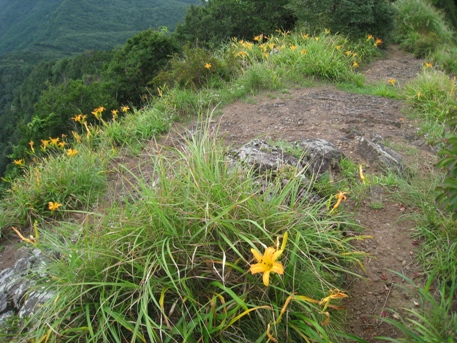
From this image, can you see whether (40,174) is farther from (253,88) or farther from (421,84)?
(421,84)

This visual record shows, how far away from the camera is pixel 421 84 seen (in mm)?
5156

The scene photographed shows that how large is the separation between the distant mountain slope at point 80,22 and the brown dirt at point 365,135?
7773 centimetres

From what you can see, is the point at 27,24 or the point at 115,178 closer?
the point at 115,178

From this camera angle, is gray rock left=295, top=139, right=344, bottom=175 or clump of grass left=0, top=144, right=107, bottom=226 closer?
gray rock left=295, top=139, right=344, bottom=175

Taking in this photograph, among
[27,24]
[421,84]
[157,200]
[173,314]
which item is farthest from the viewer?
[27,24]

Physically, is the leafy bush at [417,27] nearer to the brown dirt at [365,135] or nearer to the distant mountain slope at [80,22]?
the brown dirt at [365,135]

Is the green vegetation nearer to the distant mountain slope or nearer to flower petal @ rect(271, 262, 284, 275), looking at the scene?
flower petal @ rect(271, 262, 284, 275)

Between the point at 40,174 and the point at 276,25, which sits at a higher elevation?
the point at 40,174

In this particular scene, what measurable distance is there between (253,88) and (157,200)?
3721mm

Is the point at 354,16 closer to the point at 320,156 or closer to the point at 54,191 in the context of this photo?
the point at 320,156

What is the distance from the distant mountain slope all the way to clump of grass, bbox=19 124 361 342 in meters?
80.6

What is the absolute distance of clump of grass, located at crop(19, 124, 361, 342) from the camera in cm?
171

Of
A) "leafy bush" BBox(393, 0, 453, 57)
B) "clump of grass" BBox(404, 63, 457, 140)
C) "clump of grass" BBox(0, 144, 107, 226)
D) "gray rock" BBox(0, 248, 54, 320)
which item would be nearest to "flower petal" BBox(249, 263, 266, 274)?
"gray rock" BBox(0, 248, 54, 320)

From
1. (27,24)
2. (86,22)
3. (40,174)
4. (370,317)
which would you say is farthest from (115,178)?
(27,24)
